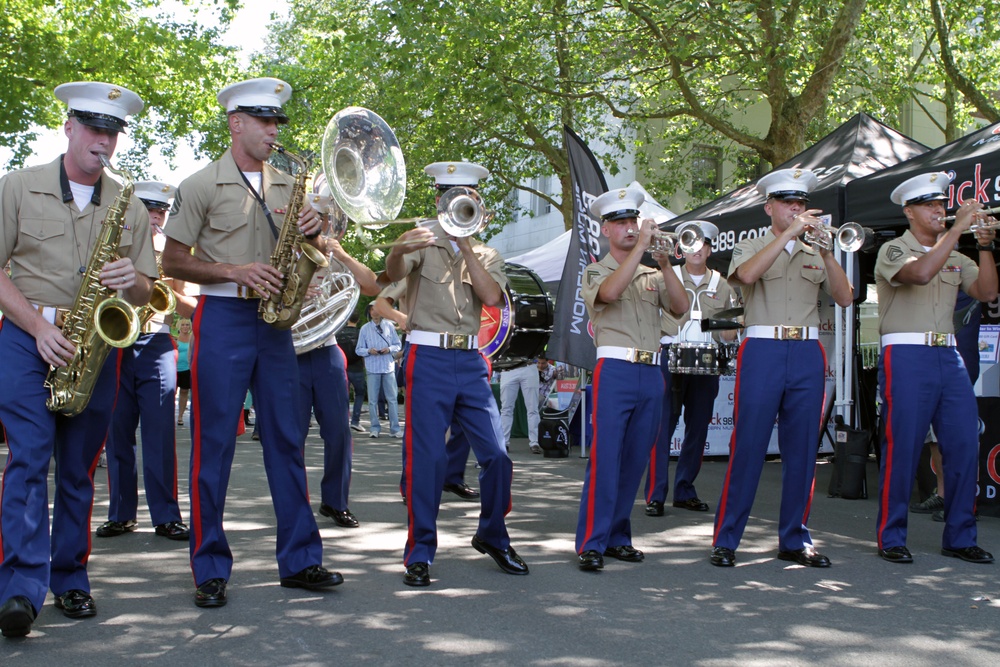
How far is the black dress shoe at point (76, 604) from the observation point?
15.2ft

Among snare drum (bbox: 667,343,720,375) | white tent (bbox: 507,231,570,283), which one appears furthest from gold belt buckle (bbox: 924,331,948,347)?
white tent (bbox: 507,231,570,283)

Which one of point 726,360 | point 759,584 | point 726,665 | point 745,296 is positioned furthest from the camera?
point 726,360

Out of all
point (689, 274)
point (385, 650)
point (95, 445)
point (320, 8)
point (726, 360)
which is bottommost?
point (385, 650)

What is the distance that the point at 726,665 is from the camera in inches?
162

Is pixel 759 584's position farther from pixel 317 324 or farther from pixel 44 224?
pixel 44 224

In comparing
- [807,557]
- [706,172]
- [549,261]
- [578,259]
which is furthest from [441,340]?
[706,172]

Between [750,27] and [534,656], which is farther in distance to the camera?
[750,27]

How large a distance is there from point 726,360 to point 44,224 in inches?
198

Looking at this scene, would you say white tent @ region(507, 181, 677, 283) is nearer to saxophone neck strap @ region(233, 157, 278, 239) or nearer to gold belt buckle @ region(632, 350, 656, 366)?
gold belt buckle @ region(632, 350, 656, 366)

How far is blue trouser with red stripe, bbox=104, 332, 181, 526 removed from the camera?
6.64 meters

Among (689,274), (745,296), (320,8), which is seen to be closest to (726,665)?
(745,296)

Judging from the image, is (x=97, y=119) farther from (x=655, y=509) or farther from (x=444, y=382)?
(x=655, y=509)

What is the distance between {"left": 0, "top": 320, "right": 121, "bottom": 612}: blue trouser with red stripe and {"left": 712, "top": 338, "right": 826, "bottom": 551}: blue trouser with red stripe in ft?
11.4

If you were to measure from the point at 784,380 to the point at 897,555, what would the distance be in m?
1.21
